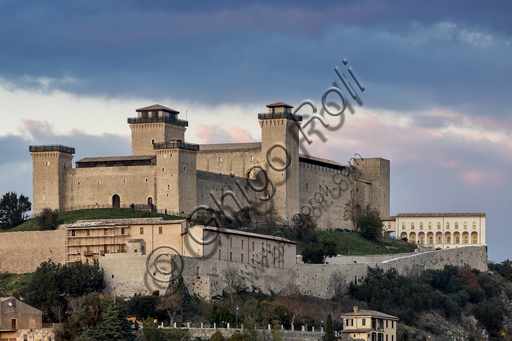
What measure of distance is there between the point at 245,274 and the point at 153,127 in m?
23.0

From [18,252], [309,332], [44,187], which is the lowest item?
[309,332]

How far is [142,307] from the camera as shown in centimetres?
4953

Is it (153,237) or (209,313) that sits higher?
(153,237)

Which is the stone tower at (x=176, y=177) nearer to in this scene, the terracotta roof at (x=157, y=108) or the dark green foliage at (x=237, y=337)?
the terracotta roof at (x=157, y=108)

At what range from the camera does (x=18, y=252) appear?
199 feet

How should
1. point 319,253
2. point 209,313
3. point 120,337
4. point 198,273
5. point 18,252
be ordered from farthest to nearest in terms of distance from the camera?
point 319,253 < point 18,252 < point 198,273 < point 209,313 < point 120,337

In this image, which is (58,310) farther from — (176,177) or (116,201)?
(116,201)

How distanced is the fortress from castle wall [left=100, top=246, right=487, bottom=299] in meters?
11.4

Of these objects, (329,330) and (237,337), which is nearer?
(237,337)

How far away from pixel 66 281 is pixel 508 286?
4136cm

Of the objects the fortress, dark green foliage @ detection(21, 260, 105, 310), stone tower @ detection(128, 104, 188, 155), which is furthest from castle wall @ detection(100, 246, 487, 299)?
stone tower @ detection(128, 104, 188, 155)

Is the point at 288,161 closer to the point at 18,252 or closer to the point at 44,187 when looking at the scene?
the point at 44,187

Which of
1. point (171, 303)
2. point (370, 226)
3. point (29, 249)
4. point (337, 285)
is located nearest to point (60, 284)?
point (171, 303)

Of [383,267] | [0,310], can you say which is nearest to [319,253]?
[383,267]
